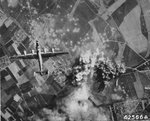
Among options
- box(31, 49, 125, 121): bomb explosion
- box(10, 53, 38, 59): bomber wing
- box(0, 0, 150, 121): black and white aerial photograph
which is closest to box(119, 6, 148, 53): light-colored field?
box(0, 0, 150, 121): black and white aerial photograph

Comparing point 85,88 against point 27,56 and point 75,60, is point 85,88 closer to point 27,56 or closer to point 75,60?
point 75,60

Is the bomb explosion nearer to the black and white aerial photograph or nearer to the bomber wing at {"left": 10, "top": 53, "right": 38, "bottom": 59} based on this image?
the black and white aerial photograph

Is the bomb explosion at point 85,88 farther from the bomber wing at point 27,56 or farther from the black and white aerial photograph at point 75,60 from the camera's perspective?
the bomber wing at point 27,56

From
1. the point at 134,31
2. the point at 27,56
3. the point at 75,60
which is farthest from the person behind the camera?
the point at 75,60

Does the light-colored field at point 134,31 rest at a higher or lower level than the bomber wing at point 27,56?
lower

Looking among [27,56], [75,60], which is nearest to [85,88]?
[75,60]

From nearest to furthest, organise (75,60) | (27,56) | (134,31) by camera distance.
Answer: (27,56) → (134,31) → (75,60)

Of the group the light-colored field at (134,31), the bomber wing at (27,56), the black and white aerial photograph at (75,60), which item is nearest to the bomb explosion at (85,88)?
the black and white aerial photograph at (75,60)

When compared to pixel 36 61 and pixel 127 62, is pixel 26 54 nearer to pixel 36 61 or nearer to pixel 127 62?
pixel 36 61
